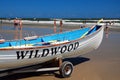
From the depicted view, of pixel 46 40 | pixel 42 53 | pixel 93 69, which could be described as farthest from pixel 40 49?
pixel 93 69

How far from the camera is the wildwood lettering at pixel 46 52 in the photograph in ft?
23.0

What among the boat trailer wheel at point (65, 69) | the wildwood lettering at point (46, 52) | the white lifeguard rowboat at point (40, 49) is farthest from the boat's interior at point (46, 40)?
the boat trailer wheel at point (65, 69)

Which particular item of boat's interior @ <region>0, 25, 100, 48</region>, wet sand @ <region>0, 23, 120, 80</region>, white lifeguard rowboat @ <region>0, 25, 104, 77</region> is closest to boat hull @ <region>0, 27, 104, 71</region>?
white lifeguard rowboat @ <region>0, 25, 104, 77</region>

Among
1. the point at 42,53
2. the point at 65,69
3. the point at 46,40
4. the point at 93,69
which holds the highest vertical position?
the point at 46,40

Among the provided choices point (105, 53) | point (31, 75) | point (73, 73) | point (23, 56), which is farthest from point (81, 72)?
point (105, 53)

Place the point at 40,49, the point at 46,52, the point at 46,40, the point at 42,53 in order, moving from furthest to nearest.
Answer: the point at 46,40 → the point at 46,52 → the point at 42,53 → the point at 40,49

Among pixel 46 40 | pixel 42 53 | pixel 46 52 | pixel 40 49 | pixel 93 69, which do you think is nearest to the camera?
pixel 40 49

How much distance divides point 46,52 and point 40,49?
0.29 meters

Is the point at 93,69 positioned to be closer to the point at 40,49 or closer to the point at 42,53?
the point at 42,53

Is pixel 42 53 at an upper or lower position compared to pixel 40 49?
lower

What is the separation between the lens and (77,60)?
10430mm

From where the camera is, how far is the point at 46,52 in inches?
298

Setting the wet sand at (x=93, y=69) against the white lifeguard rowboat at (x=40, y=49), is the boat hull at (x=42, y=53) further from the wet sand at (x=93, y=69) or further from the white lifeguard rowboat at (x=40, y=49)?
the wet sand at (x=93, y=69)

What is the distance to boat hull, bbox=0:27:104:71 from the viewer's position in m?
6.75
